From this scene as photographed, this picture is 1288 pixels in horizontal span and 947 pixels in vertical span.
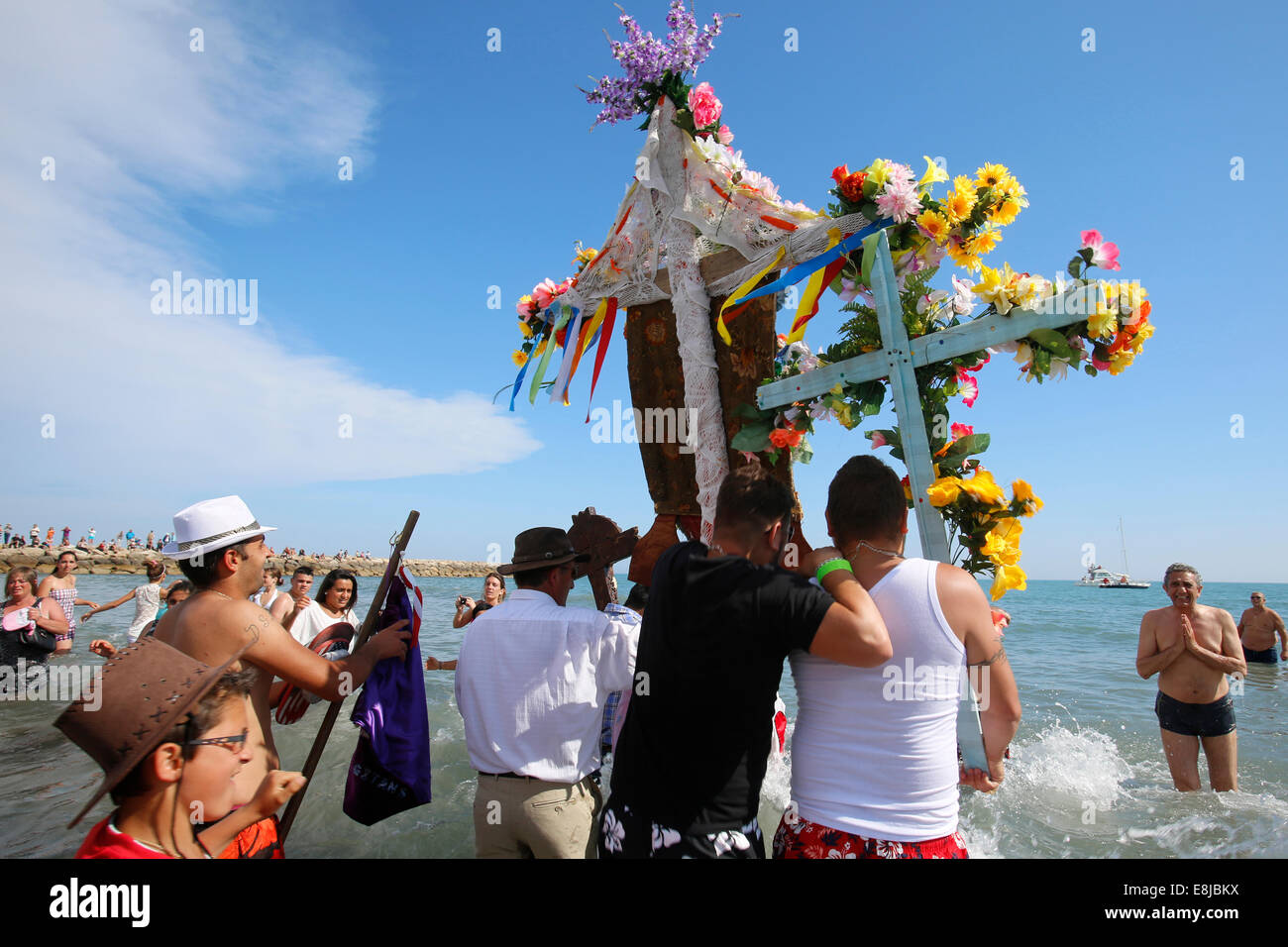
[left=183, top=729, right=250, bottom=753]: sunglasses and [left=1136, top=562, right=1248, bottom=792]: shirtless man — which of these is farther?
[left=1136, top=562, right=1248, bottom=792]: shirtless man

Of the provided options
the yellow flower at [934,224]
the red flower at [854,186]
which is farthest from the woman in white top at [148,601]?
the yellow flower at [934,224]

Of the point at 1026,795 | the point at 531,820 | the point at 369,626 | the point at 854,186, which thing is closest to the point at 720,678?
the point at 531,820

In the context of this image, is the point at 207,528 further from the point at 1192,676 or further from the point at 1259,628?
the point at 1259,628

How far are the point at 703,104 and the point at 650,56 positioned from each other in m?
0.43

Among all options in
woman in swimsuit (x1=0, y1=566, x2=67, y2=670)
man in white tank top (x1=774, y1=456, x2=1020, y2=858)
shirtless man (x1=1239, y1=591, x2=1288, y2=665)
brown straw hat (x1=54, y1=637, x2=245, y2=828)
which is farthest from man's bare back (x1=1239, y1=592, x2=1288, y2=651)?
woman in swimsuit (x1=0, y1=566, x2=67, y2=670)

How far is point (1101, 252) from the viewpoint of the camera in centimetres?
288

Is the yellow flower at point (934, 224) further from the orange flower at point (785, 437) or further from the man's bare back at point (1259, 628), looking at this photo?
the man's bare back at point (1259, 628)

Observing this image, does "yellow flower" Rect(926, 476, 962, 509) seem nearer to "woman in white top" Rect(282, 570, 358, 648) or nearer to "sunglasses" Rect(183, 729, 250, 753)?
"sunglasses" Rect(183, 729, 250, 753)

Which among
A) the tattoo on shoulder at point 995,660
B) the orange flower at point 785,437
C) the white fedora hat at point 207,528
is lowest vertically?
the tattoo on shoulder at point 995,660

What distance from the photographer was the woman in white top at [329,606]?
5062mm

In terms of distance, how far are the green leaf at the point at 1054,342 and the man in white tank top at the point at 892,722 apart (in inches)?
60.3

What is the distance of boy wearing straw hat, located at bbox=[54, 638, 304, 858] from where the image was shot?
172cm

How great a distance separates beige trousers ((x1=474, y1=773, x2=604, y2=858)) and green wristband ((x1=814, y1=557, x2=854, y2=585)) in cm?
134
